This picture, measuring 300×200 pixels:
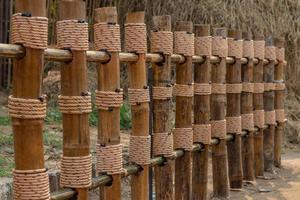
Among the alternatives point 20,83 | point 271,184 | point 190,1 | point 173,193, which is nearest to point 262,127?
point 271,184

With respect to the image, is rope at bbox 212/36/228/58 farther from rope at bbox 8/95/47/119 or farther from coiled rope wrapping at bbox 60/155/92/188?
rope at bbox 8/95/47/119

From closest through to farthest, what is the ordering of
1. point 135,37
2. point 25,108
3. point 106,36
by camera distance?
point 25,108 < point 106,36 < point 135,37

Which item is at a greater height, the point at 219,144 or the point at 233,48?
the point at 233,48

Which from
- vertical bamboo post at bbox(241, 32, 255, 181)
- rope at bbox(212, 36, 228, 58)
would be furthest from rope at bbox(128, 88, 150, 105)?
vertical bamboo post at bbox(241, 32, 255, 181)

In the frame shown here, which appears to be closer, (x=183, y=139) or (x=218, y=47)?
(x=183, y=139)

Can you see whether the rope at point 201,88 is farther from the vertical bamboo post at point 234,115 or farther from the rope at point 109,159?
the rope at point 109,159

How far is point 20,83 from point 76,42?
528 mm

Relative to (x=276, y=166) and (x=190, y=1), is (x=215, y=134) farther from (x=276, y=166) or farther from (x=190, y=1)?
(x=190, y=1)

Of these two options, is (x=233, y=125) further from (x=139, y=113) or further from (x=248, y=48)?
(x=139, y=113)

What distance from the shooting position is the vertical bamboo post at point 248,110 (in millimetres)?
6883

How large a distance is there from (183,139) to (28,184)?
223 centimetres

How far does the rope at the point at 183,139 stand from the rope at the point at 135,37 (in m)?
1.04

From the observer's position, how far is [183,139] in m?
5.34

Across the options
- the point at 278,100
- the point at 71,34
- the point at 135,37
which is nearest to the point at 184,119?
the point at 135,37
